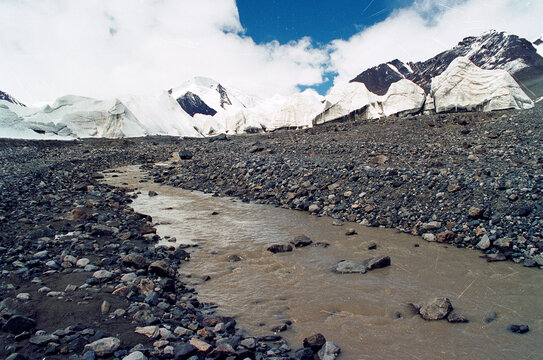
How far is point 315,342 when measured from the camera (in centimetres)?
319

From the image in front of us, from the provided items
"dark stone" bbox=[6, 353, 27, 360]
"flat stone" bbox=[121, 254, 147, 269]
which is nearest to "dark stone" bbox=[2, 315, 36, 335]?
"dark stone" bbox=[6, 353, 27, 360]

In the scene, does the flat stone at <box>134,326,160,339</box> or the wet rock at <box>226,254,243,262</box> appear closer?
the flat stone at <box>134,326,160,339</box>

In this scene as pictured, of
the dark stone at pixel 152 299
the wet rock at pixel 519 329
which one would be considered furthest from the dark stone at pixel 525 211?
the dark stone at pixel 152 299

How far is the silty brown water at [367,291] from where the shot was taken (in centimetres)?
332

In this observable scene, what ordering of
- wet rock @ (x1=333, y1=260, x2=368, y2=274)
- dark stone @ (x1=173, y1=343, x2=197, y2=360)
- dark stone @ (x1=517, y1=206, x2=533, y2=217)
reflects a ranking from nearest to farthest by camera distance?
1. dark stone @ (x1=173, y1=343, x2=197, y2=360)
2. wet rock @ (x1=333, y1=260, x2=368, y2=274)
3. dark stone @ (x1=517, y1=206, x2=533, y2=217)

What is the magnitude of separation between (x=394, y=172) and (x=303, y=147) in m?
7.02

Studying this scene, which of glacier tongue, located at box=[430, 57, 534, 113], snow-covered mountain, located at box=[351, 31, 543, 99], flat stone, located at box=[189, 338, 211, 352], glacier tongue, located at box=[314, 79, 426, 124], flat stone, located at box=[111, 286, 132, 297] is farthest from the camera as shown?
snow-covered mountain, located at box=[351, 31, 543, 99]

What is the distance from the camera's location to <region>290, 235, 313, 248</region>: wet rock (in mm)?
6238

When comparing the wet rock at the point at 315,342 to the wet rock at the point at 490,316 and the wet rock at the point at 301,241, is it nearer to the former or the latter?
the wet rock at the point at 490,316

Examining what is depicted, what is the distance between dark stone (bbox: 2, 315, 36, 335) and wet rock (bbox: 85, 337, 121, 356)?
67 centimetres

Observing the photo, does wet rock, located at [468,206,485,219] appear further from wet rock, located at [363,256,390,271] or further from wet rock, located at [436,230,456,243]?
wet rock, located at [363,256,390,271]

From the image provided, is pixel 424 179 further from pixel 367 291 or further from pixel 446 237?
pixel 367 291

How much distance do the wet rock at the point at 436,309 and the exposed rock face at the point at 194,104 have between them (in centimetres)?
9811

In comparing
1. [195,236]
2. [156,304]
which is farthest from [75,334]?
[195,236]
